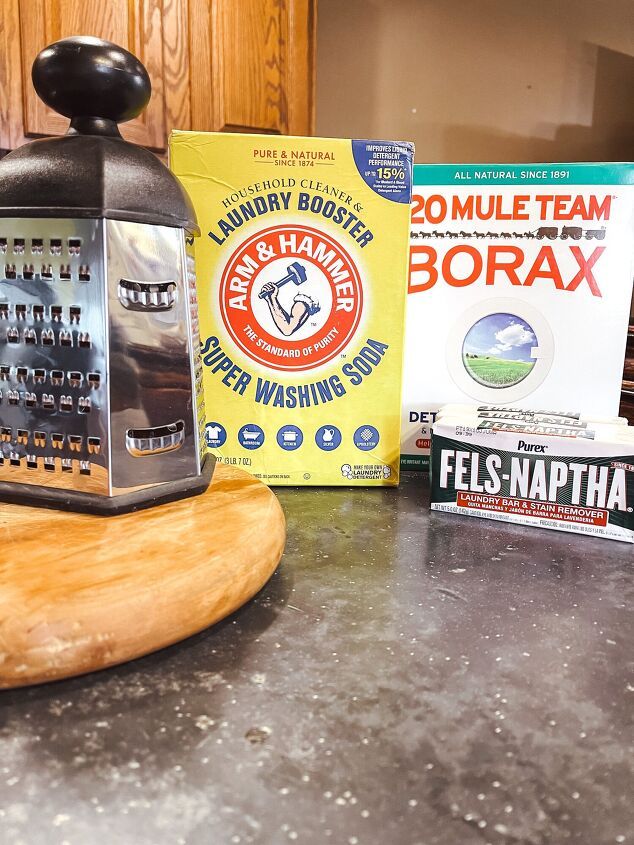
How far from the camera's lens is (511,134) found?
2.48m

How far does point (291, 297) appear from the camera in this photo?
2.53ft

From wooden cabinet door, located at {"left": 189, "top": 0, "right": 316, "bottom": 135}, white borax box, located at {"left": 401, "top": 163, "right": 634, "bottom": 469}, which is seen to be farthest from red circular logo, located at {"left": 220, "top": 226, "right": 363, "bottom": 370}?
wooden cabinet door, located at {"left": 189, "top": 0, "right": 316, "bottom": 135}

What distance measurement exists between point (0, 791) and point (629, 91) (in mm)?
2912

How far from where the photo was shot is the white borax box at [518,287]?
2.60 feet

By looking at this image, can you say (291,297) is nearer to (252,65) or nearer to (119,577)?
(119,577)

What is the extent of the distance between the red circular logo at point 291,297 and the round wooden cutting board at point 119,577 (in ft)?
0.82

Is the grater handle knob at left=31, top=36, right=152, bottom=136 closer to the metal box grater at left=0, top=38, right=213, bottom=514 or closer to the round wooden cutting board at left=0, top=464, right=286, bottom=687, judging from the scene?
the metal box grater at left=0, top=38, right=213, bottom=514

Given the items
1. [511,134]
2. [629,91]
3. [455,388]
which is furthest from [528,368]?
[629,91]

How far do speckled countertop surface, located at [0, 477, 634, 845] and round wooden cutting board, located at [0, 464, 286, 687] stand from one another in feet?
0.06

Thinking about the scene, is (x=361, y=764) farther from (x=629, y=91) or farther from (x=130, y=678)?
(x=629, y=91)

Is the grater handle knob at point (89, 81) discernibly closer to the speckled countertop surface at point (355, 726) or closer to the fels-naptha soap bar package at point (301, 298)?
the fels-naptha soap bar package at point (301, 298)

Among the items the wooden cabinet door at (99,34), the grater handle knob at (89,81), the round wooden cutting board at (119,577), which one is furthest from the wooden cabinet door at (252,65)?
the round wooden cutting board at (119,577)

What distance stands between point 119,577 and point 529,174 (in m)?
0.64

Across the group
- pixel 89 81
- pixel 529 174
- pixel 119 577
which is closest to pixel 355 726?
pixel 119 577
